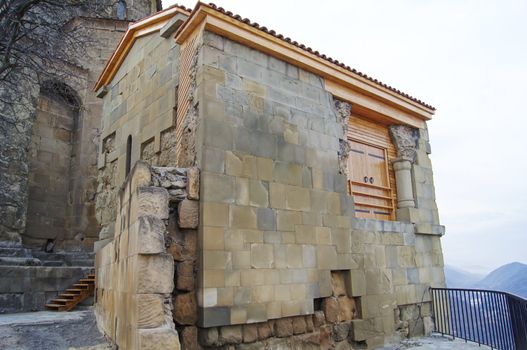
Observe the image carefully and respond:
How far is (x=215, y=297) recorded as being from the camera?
16.6ft

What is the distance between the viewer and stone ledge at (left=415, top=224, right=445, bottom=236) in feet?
27.9

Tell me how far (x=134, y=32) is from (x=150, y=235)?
225 inches

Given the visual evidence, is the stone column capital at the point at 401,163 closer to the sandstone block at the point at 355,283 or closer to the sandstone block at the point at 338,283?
the sandstone block at the point at 355,283

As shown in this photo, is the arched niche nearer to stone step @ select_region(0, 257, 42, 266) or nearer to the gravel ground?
stone step @ select_region(0, 257, 42, 266)

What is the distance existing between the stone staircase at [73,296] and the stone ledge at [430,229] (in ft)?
23.6

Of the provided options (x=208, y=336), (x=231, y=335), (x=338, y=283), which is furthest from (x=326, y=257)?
(x=208, y=336)

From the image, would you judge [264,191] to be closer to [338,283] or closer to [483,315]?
[338,283]

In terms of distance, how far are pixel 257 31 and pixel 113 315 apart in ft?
14.8

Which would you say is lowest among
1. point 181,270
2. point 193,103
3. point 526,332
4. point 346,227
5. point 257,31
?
point 526,332

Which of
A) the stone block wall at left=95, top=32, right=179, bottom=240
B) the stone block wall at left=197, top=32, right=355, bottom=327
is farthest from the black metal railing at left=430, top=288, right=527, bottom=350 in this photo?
the stone block wall at left=95, top=32, right=179, bottom=240

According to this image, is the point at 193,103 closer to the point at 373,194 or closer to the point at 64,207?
the point at 373,194

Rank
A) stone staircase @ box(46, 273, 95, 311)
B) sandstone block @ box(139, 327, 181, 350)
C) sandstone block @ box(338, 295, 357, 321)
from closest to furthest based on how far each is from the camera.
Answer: sandstone block @ box(139, 327, 181, 350) → sandstone block @ box(338, 295, 357, 321) → stone staircase @ box(46, 273, 95, 311)

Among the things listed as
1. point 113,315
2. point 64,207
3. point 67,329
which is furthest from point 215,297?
point 64,207

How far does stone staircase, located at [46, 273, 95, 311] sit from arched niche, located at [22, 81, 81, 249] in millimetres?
3835
